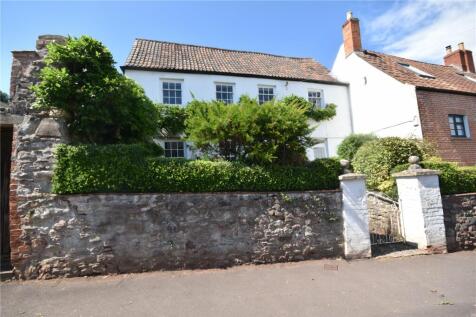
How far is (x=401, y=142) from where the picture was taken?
996 cm

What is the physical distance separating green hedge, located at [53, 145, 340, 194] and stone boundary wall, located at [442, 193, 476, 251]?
3.67m

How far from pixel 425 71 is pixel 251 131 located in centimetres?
1554

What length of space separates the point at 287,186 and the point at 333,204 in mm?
1330

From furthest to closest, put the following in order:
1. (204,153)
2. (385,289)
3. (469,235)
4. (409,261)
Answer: (469,235)
(204,153)
(409,261)
(385,289)

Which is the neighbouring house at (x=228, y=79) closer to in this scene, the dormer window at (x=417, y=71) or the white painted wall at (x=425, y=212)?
the dormer window at (x=417, y=71)

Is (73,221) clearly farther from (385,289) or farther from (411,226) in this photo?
(411,226)

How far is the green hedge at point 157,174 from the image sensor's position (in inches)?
230

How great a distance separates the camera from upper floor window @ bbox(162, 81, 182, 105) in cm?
1345

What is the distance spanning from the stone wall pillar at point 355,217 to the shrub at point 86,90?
5892mm

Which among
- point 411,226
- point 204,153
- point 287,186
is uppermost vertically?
point 204,153

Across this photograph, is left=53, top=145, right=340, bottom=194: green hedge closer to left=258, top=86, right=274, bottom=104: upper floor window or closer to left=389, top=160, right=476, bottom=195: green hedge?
left=389, top=160, right=476, bottom=195: green hedge

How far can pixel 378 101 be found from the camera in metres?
15.2

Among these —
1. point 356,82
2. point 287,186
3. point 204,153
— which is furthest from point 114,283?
point 356,82

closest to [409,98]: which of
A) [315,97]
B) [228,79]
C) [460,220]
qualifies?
[315,97]
